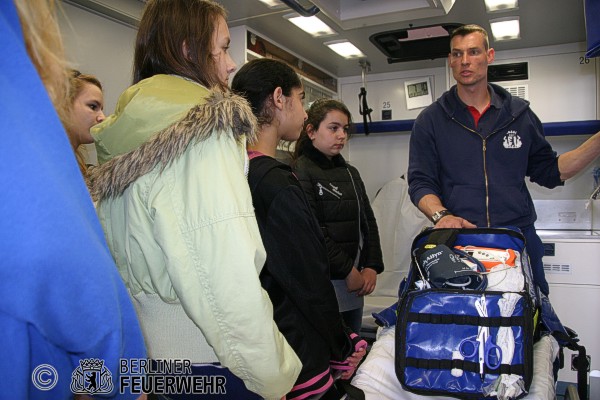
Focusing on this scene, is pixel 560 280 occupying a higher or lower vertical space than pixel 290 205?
lower

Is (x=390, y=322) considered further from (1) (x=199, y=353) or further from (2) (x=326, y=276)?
(1) (x=199, y=353)

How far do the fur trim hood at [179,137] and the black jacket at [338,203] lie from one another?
1368mm

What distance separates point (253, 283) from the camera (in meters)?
0.88

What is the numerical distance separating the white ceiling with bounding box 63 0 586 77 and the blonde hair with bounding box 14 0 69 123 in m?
1.93

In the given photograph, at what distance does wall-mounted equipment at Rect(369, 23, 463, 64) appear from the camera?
128 inches

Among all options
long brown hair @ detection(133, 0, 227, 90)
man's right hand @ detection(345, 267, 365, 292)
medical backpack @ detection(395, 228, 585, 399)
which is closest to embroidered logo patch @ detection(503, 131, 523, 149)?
medical backpack @ detection(395, 228, 585, 399)

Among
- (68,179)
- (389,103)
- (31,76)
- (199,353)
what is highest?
(389,103)

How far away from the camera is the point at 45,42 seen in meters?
0.64

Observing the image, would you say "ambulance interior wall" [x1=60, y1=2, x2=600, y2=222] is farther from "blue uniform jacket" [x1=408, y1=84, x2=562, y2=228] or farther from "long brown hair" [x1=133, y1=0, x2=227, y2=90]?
"blue uniform jacket" [x1=408, y1=84, x2=562, y2=228]

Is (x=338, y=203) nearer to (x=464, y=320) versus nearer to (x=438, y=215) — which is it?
(x=438, y=215)

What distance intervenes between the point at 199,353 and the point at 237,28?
102 inches

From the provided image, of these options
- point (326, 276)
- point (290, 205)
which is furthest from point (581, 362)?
point (290, 205)

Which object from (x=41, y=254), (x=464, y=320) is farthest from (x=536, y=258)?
(x=41, y=254)

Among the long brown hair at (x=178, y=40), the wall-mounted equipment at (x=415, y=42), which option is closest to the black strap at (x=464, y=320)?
the long brown hair at (x=178, y=40)
